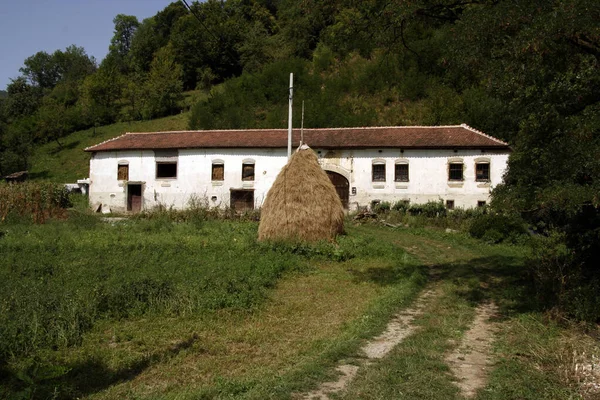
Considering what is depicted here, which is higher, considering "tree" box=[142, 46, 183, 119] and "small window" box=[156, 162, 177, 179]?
"tree" box=[142, 46, 183, 119]

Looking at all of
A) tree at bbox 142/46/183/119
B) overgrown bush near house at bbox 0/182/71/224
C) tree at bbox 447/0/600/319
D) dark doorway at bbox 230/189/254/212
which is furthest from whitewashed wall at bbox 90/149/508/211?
tree at bbox 142/46/183/119

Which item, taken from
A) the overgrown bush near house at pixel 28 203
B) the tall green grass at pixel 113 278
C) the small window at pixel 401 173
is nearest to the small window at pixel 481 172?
the small window at pixel 401 173

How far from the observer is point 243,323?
7.21 meters

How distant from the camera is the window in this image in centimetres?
3116

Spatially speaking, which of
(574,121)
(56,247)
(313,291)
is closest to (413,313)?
(313,291)

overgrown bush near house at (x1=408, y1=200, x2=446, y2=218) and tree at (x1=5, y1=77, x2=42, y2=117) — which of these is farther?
tree at (x1=5, y1=77, x2=42, y2=117)

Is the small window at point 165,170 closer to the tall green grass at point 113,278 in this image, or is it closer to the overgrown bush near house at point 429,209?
the overgrown bush near house at point 429,209

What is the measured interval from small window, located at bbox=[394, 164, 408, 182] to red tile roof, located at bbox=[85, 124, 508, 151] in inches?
46.0

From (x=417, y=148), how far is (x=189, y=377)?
80.3 ft

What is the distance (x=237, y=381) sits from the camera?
500 cm

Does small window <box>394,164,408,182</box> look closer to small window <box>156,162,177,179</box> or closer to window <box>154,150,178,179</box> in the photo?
window <box>154,150,178,179</box>

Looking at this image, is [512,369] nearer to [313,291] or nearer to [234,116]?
[313,291]

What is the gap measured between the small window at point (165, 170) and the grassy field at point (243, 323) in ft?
60.7

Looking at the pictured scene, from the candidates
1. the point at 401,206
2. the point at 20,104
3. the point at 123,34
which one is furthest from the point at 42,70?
the point at 401,206
